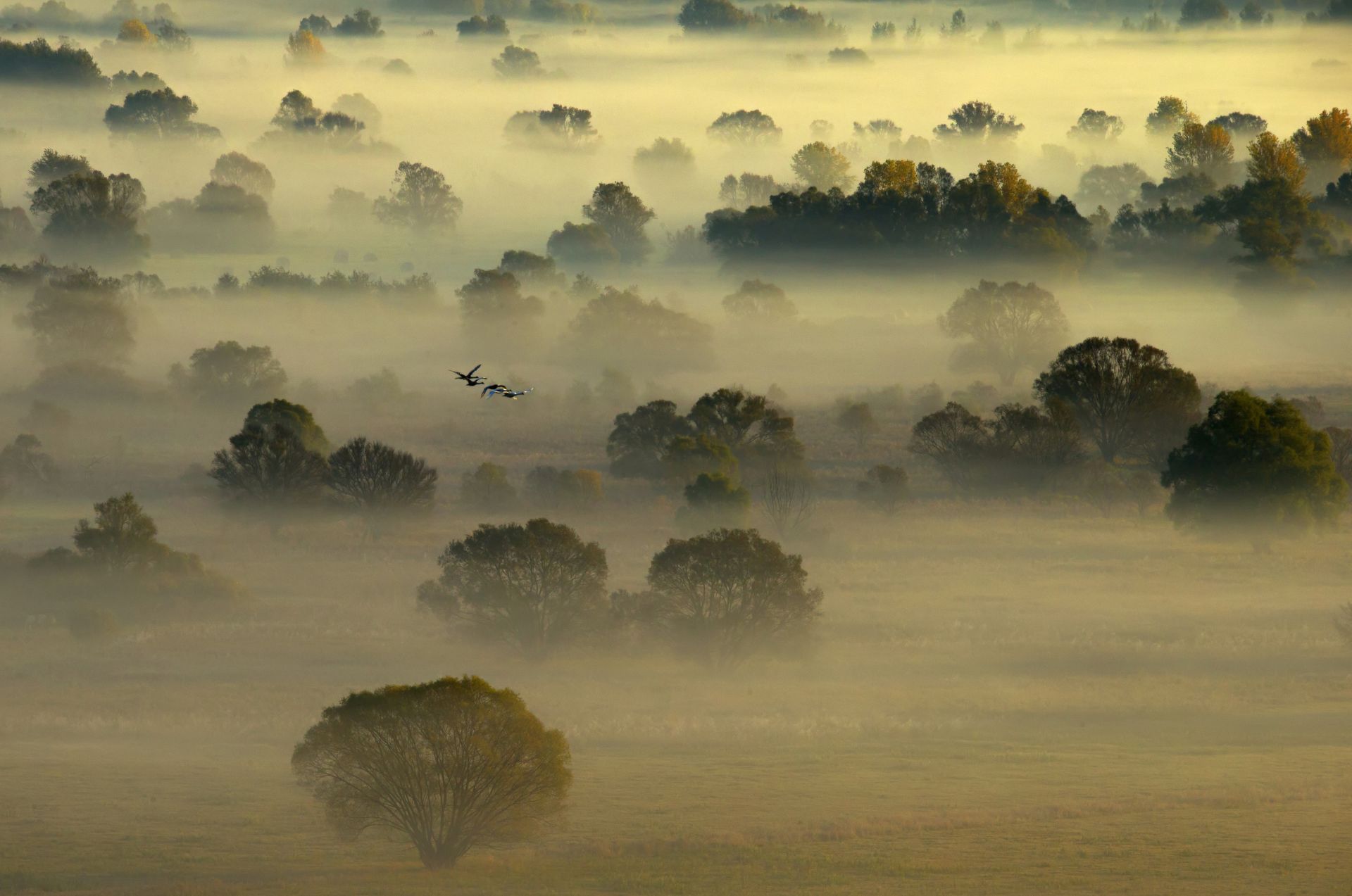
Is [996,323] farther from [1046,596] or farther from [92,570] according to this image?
[92,570]

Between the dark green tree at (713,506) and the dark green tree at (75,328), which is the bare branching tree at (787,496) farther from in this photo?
the dark green tree at (75,328)

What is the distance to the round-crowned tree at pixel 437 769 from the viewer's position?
5503 cm

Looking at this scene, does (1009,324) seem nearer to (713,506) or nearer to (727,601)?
(713,506)

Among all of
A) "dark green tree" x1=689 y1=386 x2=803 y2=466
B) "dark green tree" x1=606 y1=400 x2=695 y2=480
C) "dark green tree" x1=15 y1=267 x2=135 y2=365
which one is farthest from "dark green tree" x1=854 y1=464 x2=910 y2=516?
"dark green tree" x1=15 y1=267 x2=135 y2=365

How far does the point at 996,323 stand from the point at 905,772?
120531mm

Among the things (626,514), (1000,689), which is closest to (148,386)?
(626,514)

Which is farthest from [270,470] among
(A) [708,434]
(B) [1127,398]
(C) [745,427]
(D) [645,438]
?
(B) [1127,398]

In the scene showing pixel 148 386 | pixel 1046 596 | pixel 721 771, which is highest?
pixel 148 386

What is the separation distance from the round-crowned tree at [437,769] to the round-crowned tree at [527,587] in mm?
25442

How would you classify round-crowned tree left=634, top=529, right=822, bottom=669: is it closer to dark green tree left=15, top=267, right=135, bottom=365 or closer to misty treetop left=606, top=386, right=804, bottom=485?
misty treetop left=606, top=386, right=804, bottom=485

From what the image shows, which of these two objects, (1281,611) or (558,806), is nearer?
(558,806)

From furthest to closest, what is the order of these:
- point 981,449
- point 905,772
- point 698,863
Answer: point 981,449 → point 905,772 → point 698,863

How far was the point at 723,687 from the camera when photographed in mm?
77312

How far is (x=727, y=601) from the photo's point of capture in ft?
267
